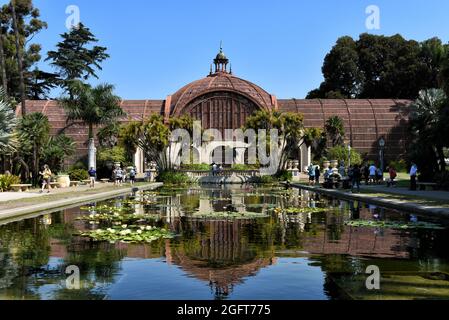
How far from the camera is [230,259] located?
10070mm

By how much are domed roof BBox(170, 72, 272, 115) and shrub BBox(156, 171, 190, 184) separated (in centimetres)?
2003

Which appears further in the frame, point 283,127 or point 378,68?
point 378,68

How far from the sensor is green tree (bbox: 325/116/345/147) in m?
64.6

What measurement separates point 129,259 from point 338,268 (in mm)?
3648

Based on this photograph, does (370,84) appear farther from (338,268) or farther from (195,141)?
(338,268)

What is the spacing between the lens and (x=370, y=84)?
88250 mm

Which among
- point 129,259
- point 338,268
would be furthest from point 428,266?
point 129,259

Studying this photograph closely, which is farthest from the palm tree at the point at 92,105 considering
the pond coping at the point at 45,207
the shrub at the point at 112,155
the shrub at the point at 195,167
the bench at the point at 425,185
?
the bench at the point at 425,185

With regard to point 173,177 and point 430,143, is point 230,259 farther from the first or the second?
point 173,177

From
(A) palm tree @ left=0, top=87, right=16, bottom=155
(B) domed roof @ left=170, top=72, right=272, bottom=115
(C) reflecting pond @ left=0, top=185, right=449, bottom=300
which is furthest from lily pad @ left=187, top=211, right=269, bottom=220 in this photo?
(B) domed roof @ left=170, top=72, right=272, bottom=115

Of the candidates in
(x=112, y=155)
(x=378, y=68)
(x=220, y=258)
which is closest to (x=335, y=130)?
(x=112, y=155)

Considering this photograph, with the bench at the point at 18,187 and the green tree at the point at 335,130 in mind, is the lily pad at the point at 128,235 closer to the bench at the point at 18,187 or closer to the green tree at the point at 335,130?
the bench at the point at 18,187

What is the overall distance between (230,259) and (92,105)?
38.0 m

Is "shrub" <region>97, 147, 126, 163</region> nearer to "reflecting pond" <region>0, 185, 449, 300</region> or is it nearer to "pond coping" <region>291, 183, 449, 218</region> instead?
"pond coping" <region>291, 183, 449, 218</region>
